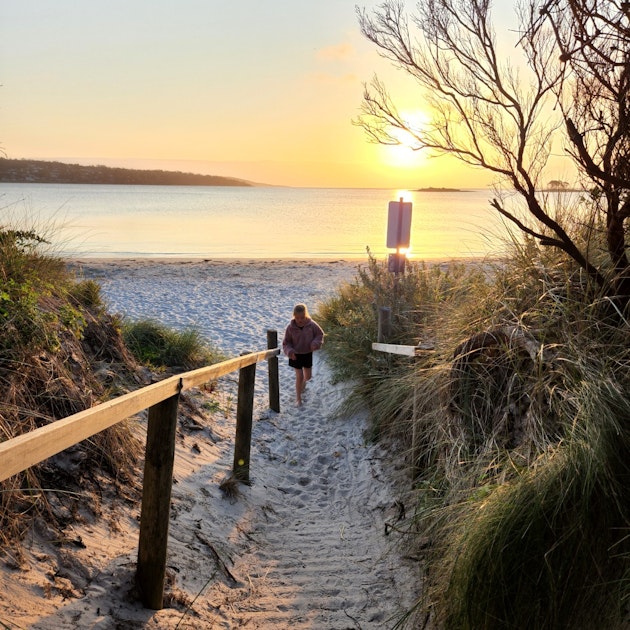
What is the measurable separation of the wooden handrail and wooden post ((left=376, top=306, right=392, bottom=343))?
4.27 meters

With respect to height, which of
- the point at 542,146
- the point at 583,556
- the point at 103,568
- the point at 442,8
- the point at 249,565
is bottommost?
the point at 249,565

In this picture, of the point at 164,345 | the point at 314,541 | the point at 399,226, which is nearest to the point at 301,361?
the point at 164,345

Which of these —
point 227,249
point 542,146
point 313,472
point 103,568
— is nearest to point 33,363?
point 103,568

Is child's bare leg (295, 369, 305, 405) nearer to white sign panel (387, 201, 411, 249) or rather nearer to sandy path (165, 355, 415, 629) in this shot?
sandy path (165, 355, 415, 629)

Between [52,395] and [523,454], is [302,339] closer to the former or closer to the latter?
[52,395]

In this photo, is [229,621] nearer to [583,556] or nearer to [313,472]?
[583,556]

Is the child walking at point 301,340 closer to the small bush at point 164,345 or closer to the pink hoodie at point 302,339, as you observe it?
the pink hoodie at point 302,339

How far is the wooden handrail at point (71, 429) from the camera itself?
2246 mm

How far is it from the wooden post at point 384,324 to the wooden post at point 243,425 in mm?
2354

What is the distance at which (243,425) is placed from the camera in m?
5.84

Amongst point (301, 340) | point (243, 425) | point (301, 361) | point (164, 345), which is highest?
point (301, 340)

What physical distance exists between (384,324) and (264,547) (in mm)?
3754

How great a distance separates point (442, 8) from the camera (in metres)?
5.47

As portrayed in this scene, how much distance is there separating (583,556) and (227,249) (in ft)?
102
